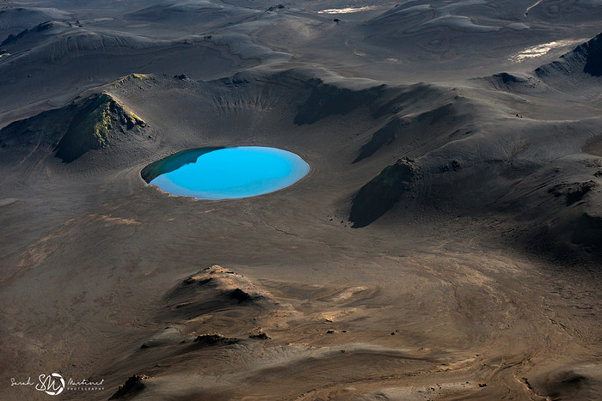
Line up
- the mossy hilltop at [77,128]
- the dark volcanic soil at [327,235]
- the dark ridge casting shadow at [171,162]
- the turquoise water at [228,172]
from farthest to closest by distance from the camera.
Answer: the mossy hilltop at [77,128]
the dark ridge casting shadow at [171,162]
the turquoise water at [228,172]
the dark volcanic soil at [327,235]

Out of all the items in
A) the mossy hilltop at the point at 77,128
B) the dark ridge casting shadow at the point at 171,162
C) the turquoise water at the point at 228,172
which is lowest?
the turquoise water at the point at 228,172

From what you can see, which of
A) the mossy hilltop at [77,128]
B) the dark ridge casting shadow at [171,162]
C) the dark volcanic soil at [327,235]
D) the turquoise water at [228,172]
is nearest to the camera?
the dark volcanic soil at [327,235]

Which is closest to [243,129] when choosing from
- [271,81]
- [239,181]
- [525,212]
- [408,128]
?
[271,81]

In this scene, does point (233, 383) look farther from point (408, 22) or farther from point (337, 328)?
point (408, 22)

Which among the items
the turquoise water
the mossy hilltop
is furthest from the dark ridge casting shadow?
the mossy hilltop

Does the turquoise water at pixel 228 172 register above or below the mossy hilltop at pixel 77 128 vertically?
below

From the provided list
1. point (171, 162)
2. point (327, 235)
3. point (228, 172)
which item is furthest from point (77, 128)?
point (327, 235)

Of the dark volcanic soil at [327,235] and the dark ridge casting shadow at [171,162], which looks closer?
the dark volcanic soil at [327,235]

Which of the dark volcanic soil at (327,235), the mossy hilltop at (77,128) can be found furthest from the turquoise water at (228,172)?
the mossy hilltop at (77,128)

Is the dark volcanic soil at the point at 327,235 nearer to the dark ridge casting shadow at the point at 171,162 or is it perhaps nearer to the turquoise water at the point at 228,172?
the dark ridge casting shadow at the point at 171,162
